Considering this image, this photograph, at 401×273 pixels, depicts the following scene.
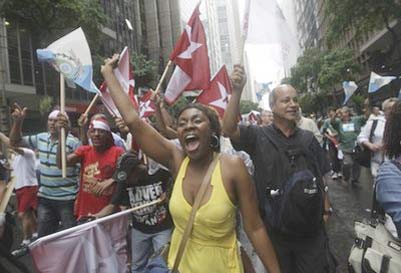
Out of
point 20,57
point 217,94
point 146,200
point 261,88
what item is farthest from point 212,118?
point 20,57

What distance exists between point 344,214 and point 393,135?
5.69 metres

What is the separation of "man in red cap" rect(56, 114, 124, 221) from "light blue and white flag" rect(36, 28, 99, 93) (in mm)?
817

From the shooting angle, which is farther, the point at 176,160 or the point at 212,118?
the point at 176,160

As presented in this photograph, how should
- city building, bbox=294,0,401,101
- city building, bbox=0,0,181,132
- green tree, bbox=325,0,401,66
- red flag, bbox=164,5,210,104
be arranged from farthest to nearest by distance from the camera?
city building, bbox=294,0,401,101
city building, bbox=0,0,181,132
green tree, bbox=325,0,401,66
red flag, bbox=164,5,210,104

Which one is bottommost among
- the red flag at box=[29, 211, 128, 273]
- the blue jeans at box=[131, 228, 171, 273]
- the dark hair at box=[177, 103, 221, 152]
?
the blue jeans at box=[131, 228, 171, 273]

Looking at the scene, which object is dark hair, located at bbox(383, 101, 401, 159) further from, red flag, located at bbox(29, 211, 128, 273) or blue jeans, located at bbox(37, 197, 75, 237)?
blue jeans, located at bbox(37, 197, 75, 237)

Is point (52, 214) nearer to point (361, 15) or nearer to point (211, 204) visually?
point (211, 204)

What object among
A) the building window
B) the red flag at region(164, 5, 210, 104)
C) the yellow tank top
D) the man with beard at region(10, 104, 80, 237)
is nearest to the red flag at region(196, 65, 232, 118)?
the red flag at region(164, 5, 210, 104)

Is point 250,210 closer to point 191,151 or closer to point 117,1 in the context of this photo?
point 191,151

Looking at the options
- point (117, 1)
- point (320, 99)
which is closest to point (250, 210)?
point (117, 1)

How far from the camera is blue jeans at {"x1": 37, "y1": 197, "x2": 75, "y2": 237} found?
Answer: 17.7 ft

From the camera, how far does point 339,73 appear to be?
139 feet

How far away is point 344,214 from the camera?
777 cm

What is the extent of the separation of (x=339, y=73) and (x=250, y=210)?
1656 inches
